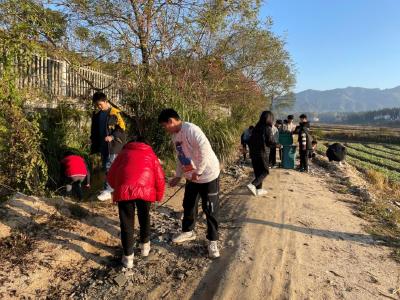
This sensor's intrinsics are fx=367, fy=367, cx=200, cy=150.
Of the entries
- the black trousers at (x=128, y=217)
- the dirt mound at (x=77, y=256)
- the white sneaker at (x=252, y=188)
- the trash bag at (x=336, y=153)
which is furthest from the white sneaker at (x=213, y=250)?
the trash bag at (x=336, y=153)

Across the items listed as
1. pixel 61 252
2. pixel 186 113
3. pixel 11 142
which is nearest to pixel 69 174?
pixel 11 142

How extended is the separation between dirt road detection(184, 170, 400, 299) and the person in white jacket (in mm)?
562

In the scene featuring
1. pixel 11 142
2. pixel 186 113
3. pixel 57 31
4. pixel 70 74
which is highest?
pixel 57 31

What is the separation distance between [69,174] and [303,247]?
426 centimetres

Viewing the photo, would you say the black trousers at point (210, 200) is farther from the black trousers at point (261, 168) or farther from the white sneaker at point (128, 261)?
the black trousers at point (261, 168)

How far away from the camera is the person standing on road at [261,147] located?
292 inches

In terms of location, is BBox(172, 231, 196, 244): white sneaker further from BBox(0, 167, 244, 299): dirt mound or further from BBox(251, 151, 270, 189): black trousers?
BBox(251, 151, 270, 189): black trousers

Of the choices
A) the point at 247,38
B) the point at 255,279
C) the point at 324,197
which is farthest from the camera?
the point at 247,38

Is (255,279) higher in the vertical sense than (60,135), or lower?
lower

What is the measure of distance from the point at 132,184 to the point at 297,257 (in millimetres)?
2300

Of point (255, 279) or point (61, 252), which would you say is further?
point (61, 252)

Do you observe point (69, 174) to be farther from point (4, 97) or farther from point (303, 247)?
point (303, 247)

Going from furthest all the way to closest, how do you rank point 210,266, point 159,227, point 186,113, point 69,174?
point 186,113 < point 69,174 < point 159,227 < point 210,266

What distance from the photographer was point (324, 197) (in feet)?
26.6
